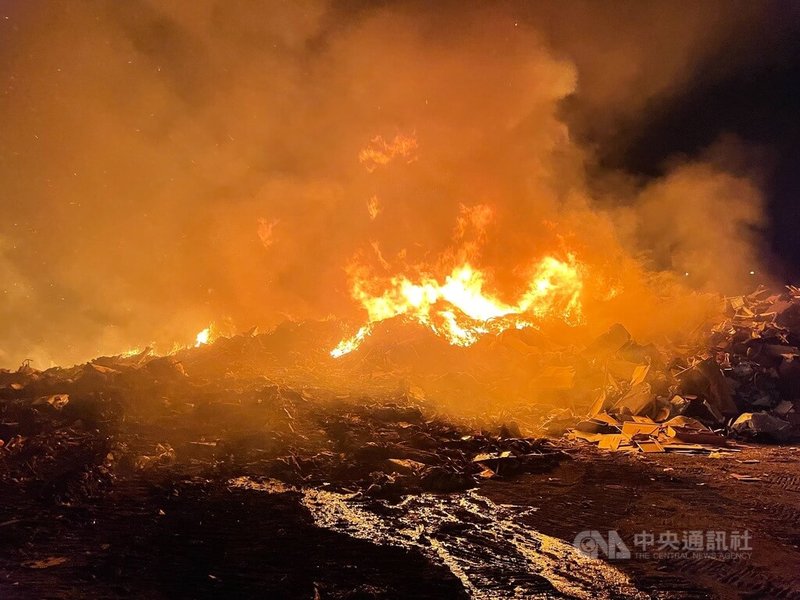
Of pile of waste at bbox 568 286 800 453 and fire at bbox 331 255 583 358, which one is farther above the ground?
fire at bbox 331 255 583 358

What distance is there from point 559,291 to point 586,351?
7.23m

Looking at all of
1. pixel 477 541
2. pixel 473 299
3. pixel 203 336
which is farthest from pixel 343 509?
pixel 203 336

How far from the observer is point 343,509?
6.72 m

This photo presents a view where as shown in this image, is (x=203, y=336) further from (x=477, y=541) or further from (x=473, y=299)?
(x=477, y=541)

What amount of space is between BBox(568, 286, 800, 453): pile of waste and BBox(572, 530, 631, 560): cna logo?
5824 millimetres

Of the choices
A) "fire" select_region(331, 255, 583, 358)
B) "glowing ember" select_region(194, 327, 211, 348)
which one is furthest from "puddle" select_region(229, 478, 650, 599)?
"glowing ember" select_region(194, 327, 211, 348)

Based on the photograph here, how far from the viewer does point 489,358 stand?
1939 cm

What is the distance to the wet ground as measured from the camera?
4.69m

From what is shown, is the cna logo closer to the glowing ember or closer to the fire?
the fire

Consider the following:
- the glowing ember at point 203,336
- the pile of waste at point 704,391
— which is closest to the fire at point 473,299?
the pile of waste at point 704,391

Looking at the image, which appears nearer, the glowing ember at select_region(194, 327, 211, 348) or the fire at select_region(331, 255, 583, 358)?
the fire at select_region(331, 255, 583, 358)

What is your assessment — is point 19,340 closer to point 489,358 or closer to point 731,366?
point 489,358

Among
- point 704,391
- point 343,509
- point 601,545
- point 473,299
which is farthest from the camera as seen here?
point 473,299

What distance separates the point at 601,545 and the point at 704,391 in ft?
35.7
